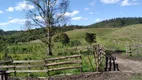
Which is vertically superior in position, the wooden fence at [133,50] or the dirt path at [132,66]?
the wooden fence at [133,50]

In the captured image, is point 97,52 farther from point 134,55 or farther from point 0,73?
point 134,55

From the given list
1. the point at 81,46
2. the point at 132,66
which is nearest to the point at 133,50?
the point at 132,66

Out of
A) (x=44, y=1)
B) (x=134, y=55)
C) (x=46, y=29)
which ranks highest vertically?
(x=44, y=1)

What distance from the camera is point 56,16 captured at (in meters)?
51.3

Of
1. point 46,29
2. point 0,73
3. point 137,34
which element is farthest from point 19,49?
point 137,34

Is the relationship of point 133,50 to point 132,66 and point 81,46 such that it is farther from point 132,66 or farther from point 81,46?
point 81,46

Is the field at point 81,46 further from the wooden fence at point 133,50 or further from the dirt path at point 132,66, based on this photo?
the wooden fence at point 133,50

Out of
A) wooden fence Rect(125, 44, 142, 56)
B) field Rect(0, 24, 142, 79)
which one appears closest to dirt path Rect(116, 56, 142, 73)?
field Rect(0, 24, 142, 79)

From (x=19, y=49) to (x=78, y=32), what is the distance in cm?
10317

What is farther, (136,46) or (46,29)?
(46,29)

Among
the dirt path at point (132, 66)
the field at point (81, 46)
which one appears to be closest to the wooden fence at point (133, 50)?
the field at point (81, 46)

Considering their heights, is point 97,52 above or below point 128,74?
above

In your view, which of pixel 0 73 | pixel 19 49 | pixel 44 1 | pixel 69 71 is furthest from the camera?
pixel 19 49

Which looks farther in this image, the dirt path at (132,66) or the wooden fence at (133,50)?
the wooden fence at (133,50)
